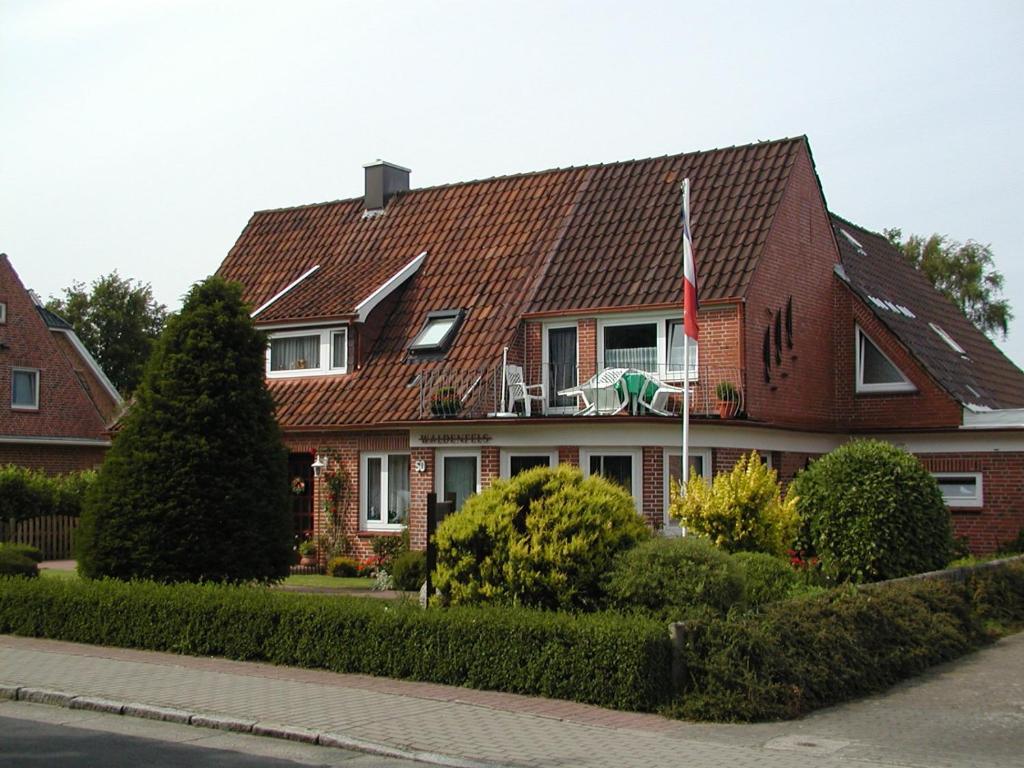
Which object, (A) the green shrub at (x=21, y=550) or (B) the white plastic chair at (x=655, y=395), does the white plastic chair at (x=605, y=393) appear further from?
(A) the green shrub at (x=21, y=550)

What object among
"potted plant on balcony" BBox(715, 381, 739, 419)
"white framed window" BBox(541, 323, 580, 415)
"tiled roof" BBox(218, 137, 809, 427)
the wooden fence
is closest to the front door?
"tiled roof" BBox(218, 137, 809, 427)

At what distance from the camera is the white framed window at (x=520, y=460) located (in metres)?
22.8

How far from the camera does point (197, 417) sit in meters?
17.1

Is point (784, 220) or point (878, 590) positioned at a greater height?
point (784, 220)

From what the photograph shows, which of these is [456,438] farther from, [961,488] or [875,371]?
[961,488]

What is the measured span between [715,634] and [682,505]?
564cm

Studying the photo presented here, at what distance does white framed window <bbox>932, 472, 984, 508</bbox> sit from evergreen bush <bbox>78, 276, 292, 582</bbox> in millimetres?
14046

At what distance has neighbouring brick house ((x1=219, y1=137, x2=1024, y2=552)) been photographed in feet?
75.2

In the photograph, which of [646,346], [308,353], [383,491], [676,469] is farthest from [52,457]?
[676,469]

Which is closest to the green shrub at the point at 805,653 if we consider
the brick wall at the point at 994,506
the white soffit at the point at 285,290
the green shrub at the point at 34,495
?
the brick wall at the point at 994,506

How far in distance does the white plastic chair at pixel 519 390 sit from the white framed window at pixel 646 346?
1.43 meters

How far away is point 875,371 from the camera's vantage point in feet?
87.7

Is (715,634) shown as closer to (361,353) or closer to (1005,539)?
(1005,539)

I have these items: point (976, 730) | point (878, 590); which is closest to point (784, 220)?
point (878, 590)
